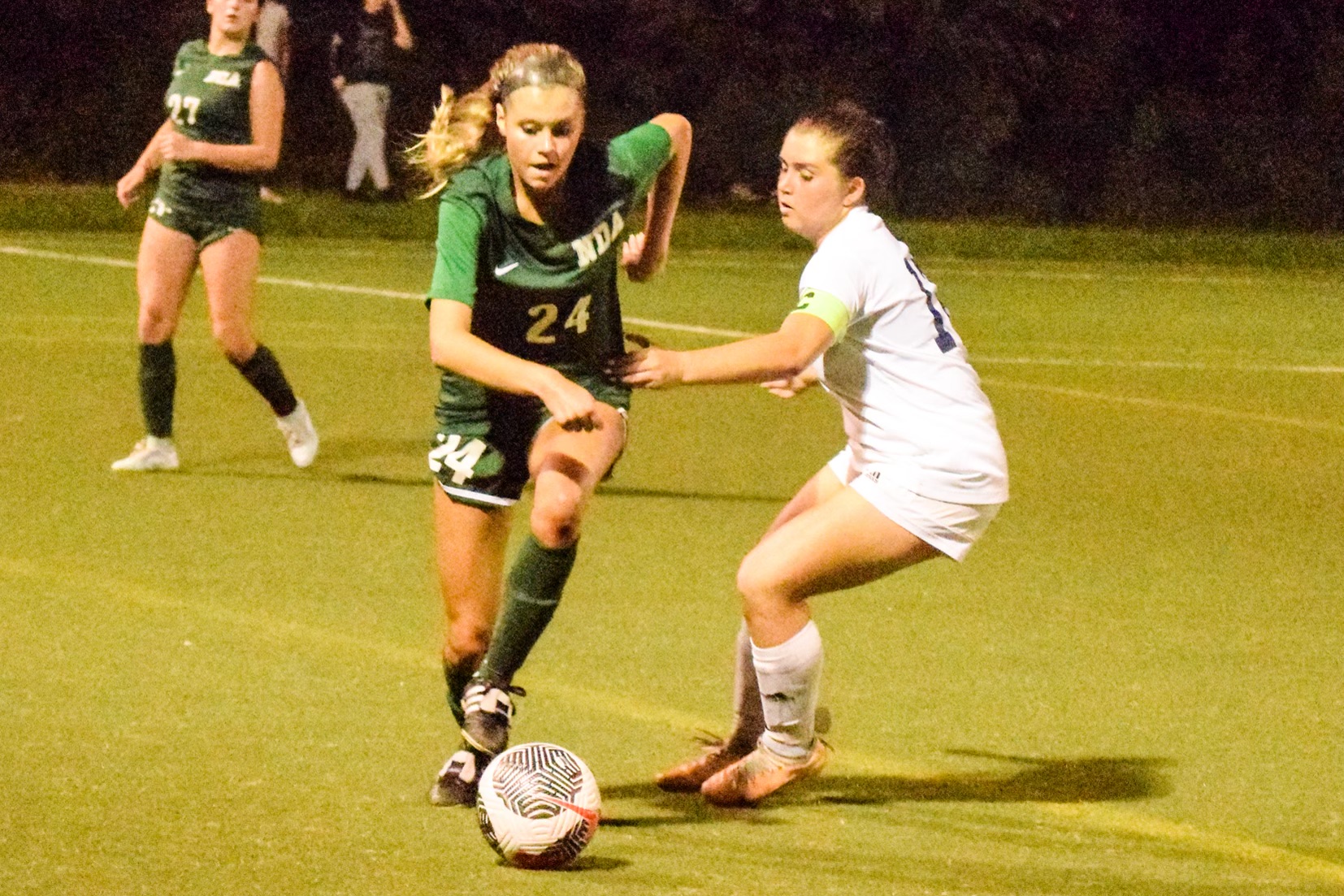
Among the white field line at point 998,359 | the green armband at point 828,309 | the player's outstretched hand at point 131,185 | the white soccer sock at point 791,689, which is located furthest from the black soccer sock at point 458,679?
the white field line at point 998,359

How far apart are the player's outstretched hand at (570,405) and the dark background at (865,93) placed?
21085mm

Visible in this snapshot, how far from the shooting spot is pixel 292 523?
30.3 feet

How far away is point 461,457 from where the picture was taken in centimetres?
552

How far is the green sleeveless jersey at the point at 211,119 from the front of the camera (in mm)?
9984

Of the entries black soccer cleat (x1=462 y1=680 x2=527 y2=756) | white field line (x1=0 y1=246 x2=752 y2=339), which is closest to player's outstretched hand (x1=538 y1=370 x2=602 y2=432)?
black soccer cleat (x1=462 y1=680 x2=527 y2=756)

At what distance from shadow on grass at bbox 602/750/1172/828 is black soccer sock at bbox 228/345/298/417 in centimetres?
497

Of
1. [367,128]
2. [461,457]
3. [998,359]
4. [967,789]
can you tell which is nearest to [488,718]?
[461,457]

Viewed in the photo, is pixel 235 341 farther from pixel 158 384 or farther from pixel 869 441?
pixel 869 441

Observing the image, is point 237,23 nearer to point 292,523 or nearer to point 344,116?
point 292,523

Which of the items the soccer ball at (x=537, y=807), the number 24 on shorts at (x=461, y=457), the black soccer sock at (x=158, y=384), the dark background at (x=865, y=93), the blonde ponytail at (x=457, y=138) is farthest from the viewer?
the dark background at (x=865, y=93)

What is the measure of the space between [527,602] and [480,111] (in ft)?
3.73

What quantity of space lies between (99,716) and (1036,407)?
7440mm

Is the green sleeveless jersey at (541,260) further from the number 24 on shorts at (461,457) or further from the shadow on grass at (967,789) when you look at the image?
the shadow on grass at (967,789)

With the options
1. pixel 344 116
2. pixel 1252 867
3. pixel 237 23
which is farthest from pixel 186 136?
pixel 344 116
